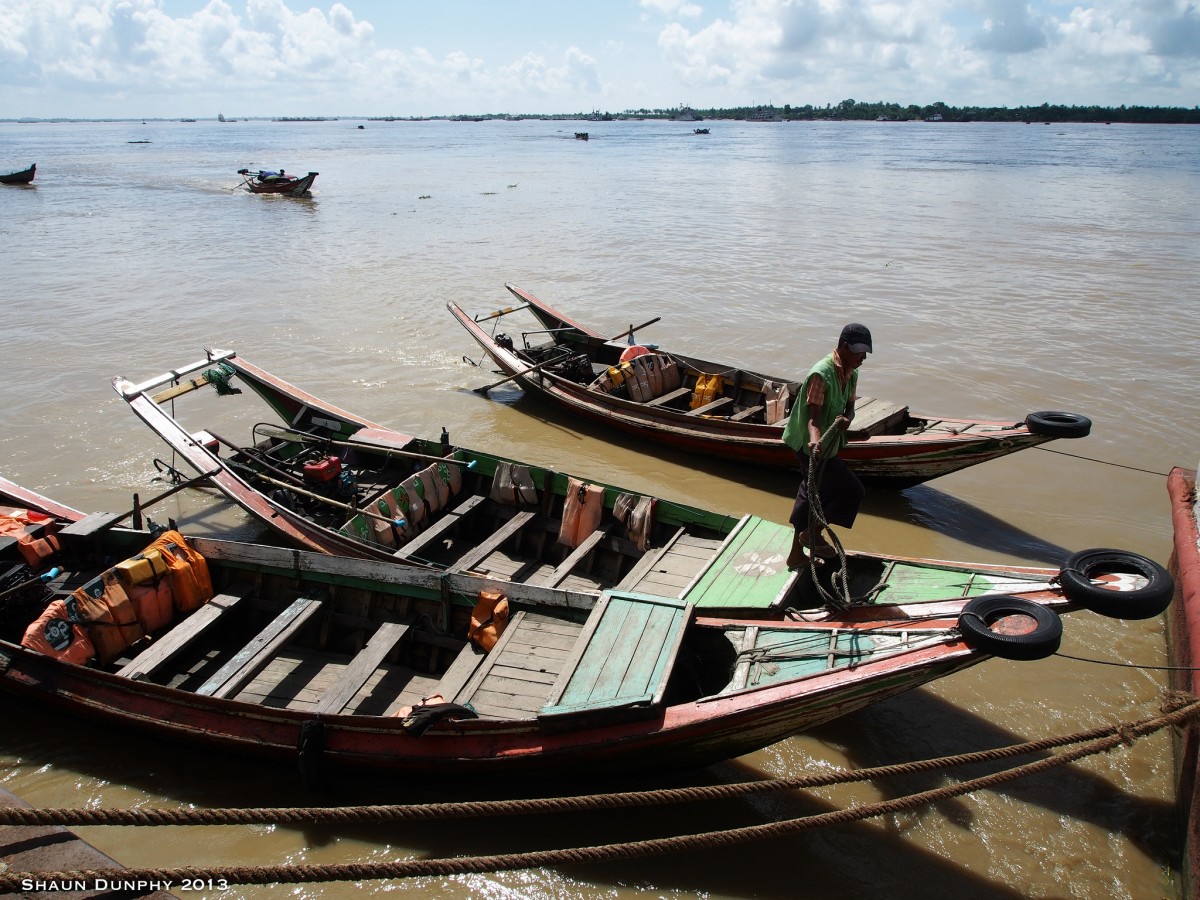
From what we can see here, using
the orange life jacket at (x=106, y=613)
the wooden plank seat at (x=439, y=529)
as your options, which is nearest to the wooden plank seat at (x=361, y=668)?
the wooden plank seat at (x=439, y=529)

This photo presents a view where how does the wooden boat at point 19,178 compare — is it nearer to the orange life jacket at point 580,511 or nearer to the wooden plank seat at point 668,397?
the wooden plank seat at point 668,397

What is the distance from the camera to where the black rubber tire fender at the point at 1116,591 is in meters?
3.75

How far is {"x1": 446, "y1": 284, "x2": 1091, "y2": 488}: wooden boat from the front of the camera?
28.8 ft

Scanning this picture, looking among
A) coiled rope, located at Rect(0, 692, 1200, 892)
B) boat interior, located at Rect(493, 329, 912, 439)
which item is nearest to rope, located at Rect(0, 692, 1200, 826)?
coiled rope, located at Rect(0, 692, 1200, 892)

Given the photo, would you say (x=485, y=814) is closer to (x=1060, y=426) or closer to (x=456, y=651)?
(x=456, y=651)

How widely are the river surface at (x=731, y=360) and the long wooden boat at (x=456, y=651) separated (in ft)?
2.06

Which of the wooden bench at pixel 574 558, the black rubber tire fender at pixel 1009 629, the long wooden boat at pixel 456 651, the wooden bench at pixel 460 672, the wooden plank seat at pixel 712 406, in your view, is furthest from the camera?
the wooden plank seat at pixel 712 406

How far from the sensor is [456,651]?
20.3ft

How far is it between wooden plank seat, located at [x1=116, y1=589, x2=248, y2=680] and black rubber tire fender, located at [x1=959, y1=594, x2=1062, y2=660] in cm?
557

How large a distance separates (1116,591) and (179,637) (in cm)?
640

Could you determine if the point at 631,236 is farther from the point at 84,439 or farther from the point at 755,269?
the point at 84,439

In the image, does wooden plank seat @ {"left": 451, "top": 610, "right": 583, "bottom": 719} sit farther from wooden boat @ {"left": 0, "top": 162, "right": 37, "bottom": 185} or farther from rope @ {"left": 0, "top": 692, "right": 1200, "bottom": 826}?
wooden boat @ {"left": 0, "top": 162, "right": 37, "bottom": 185}

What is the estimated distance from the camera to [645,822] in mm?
5332

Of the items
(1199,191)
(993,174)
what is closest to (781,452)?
(1199,191)
